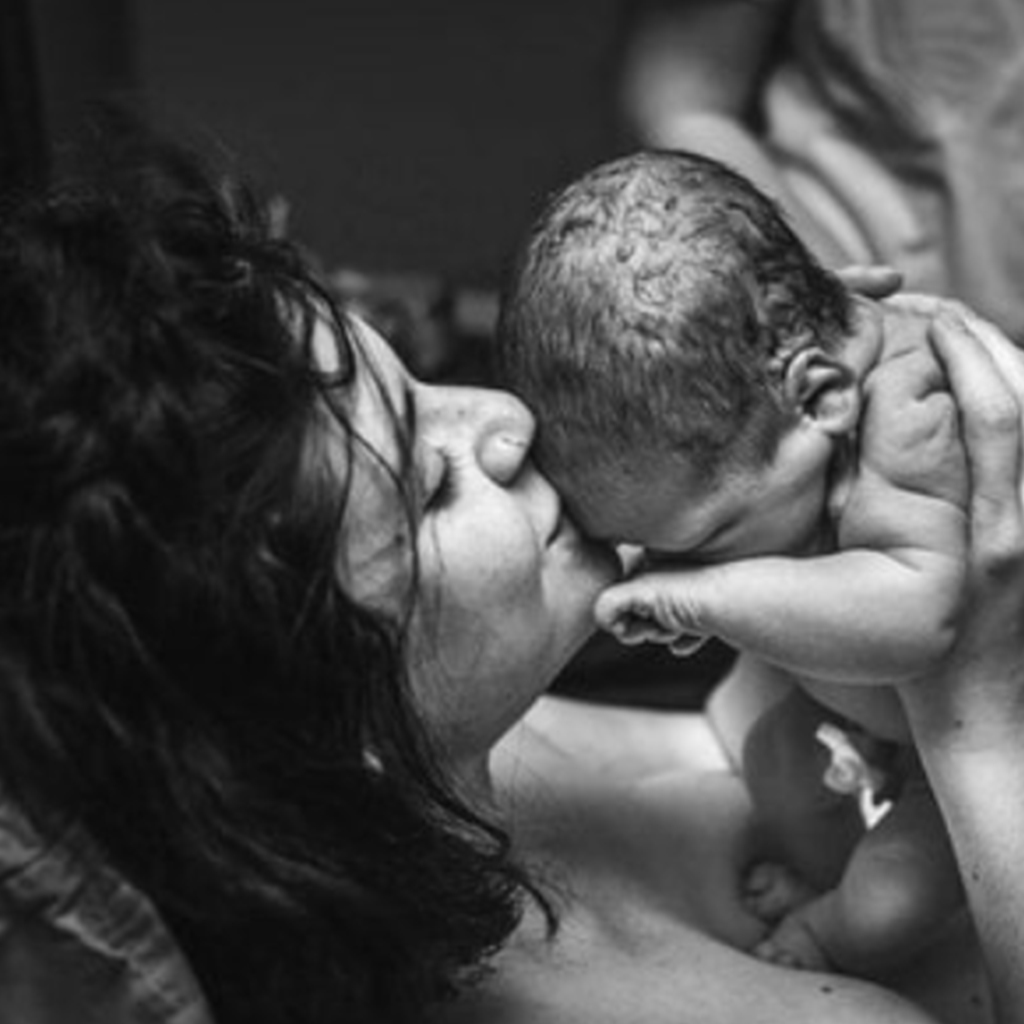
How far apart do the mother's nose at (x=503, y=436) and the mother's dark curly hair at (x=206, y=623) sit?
0.08 m

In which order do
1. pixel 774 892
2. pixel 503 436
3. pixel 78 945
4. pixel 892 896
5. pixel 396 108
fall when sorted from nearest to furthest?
pixel 78 945, pixel 503 436, pixel 892 896, pixel 774 892, pixel 396 108

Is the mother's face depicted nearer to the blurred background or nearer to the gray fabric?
the gray fabric

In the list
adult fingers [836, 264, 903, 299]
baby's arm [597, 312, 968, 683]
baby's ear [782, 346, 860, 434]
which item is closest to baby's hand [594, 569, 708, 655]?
baby's arm [597, 312, 968, 683]

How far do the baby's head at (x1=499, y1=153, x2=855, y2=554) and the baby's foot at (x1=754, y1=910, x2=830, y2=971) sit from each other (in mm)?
296

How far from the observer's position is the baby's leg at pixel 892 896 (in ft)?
3.88

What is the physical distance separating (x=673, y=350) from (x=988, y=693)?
29 centimetres

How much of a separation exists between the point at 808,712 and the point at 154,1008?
506mm

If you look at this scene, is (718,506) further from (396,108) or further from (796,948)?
(396,108)

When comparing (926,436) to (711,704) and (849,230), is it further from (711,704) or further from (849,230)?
(849,230)

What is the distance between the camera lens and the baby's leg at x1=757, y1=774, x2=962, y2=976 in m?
1.18

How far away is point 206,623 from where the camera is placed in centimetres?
92

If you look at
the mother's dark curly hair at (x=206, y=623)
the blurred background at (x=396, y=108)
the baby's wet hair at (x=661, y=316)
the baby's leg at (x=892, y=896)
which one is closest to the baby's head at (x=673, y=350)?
the baby's wet hair at (x=661, y=316)

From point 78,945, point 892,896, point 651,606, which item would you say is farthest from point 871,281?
point 78,945

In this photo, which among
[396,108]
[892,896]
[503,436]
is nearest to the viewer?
[503,436]
